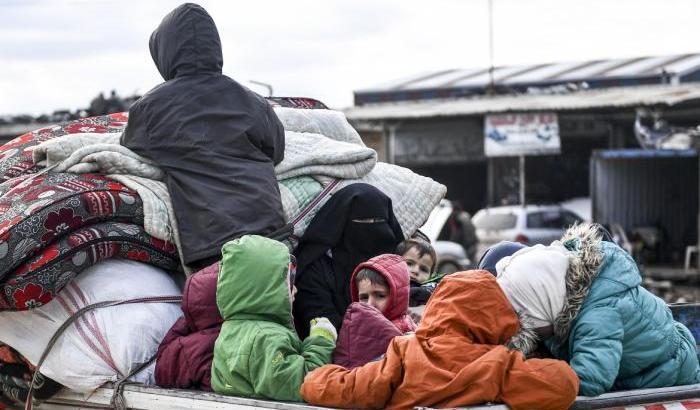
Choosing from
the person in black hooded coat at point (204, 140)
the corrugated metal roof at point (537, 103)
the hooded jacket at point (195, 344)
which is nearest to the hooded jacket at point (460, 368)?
the hooded jacket at point (195, 344)

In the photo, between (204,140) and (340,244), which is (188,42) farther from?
(340,244)

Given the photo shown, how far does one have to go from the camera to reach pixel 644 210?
67.5 feet

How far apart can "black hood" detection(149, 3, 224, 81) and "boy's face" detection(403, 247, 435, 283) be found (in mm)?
1154

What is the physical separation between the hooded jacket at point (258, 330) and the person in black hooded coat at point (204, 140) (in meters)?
0.54

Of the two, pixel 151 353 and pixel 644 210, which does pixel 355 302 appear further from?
pixel 644 210

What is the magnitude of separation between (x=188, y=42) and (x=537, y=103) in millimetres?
19420

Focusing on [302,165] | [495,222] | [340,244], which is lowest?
[495,222]

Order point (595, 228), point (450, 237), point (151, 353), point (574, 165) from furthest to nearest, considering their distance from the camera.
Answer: point (574, 165), point (450, 237), point (151, 353), point (595, 228)

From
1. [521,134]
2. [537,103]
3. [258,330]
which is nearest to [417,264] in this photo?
[258,330]

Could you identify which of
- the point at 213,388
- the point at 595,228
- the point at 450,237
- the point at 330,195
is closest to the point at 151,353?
the point at 213,388

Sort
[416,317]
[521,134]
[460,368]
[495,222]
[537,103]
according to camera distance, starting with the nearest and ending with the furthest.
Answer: [460,368]
[416,317]
[495,222]
[521,134]
[537,103]

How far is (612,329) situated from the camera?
3.33 m

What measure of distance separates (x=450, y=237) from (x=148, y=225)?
14.0m

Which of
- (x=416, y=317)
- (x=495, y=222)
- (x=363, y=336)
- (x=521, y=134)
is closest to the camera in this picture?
(x=363, y=336)
